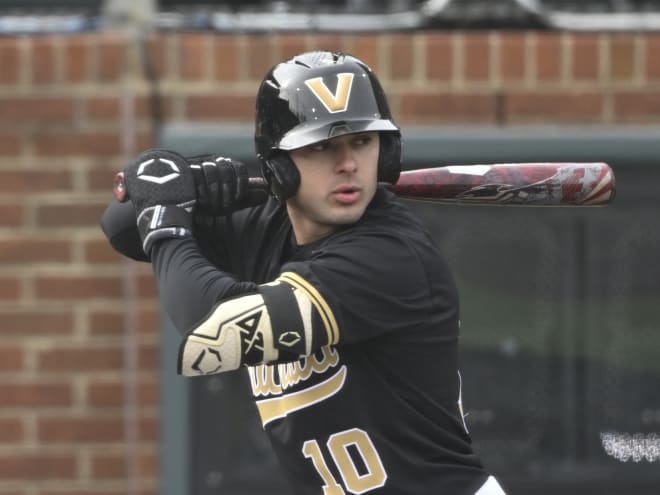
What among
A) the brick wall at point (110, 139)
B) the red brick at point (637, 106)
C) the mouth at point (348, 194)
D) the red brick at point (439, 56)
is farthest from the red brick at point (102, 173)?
the mouth at point (348, 194)

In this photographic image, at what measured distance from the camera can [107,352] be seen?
5.29m

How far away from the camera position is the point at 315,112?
3322 mm

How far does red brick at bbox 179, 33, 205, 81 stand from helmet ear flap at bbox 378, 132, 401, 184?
1932 millimetres

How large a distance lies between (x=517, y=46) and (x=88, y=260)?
4.88ft

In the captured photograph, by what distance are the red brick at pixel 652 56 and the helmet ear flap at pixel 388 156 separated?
2076mm

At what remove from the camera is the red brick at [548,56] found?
527 cm

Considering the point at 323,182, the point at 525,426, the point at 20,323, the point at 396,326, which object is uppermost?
the point at 323,182

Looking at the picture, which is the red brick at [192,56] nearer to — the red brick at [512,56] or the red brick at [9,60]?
the red brick at [9,60]

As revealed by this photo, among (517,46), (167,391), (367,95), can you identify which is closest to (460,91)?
(517,46)

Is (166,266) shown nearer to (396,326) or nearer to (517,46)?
(396,326)

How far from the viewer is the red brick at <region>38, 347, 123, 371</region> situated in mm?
5285

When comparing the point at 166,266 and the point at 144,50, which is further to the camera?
the point at 144,50

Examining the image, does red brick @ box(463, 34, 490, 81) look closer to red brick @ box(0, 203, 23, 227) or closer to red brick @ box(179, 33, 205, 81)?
red brick @ box(179, 33, 205, 81)

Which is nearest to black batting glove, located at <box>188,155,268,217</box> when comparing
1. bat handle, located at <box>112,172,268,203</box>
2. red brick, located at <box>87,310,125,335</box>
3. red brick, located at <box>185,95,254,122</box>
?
bat handle, located at <box>112,172,268,203</box>
